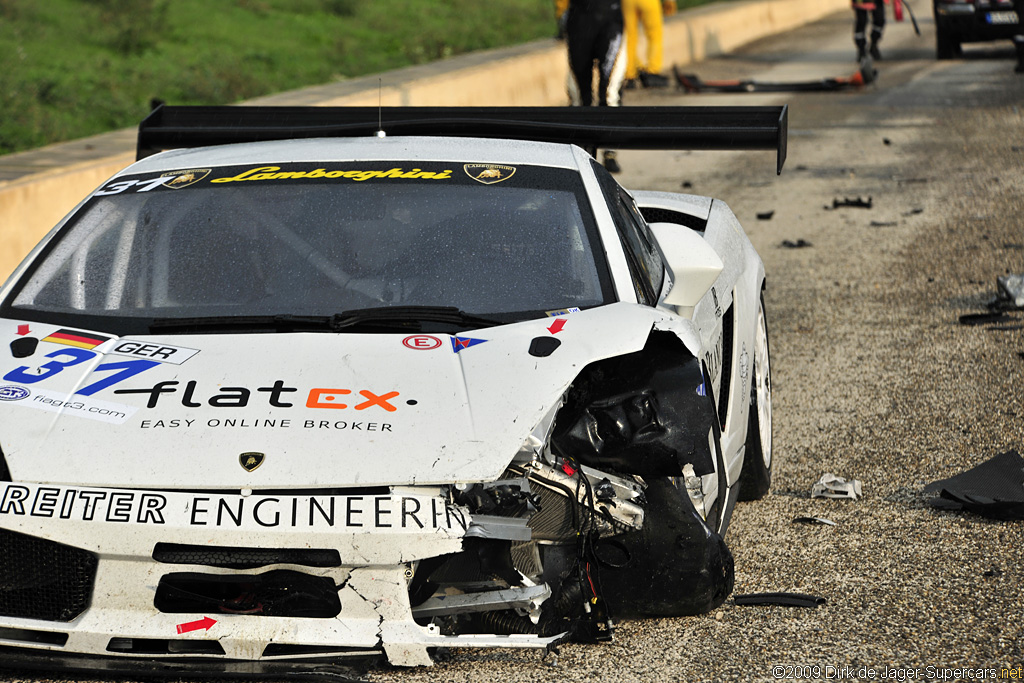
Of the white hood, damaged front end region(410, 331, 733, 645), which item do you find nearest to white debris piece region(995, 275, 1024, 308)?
damaged front end region(410, 331, 733, 645)

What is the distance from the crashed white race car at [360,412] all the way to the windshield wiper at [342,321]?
0.01 m

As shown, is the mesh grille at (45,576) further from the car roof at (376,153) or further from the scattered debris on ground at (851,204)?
the scattered debris on ground at (851,204)

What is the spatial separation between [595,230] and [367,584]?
1.66 metres

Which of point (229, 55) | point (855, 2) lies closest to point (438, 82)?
point (229, 55)

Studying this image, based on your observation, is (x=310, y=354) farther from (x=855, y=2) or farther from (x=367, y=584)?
(x=855, y=2)

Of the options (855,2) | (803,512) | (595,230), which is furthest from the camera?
(855,2)

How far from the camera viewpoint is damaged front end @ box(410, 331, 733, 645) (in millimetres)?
3295

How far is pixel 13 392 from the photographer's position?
360 centimetres

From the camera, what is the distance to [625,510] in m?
3.59

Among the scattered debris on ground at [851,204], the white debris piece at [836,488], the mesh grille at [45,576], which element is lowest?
the scattered debris on ground at [851,204]

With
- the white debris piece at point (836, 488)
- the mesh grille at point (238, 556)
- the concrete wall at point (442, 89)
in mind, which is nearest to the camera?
the mesh grille at point (238, 556)

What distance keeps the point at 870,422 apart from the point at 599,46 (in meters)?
8.38

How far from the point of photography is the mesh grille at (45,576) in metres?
3.19

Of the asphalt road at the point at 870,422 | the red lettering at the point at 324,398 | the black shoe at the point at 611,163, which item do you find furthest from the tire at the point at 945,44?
the red lettering at the point at 324,398
